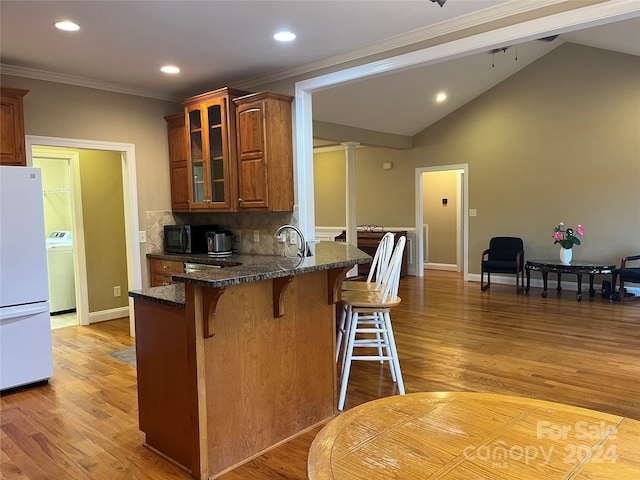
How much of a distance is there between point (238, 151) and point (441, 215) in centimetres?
613

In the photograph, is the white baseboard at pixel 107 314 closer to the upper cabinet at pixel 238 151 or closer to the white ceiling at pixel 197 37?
the upper cabinet at pixel 238 151

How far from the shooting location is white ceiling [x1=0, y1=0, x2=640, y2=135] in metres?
2.84

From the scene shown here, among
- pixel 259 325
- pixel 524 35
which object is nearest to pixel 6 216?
pixel 259 325

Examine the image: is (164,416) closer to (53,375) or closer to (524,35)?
(53,375)

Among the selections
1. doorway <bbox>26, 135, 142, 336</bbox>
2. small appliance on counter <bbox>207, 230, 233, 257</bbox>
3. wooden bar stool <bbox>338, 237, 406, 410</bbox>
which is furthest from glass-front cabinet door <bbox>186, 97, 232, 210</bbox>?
wooden bar stool <bbox>338, 237, 406, 410</bbox>

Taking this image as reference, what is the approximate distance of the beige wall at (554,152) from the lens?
6.35 meters

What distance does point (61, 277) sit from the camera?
5754mm

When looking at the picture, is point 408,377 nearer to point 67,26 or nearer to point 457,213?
point 67,26

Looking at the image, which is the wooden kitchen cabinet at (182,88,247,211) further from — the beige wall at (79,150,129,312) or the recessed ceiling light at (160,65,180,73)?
the beige wall at (79,150,129,312)

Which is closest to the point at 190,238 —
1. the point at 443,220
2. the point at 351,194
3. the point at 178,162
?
the point at 178,162

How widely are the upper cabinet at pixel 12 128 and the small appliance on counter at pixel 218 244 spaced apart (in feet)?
5.52

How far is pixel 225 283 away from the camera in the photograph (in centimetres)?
196

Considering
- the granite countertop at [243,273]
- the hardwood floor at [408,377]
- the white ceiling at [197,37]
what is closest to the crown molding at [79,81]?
the white ceiling at [197,37]

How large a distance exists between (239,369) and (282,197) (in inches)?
82.1
